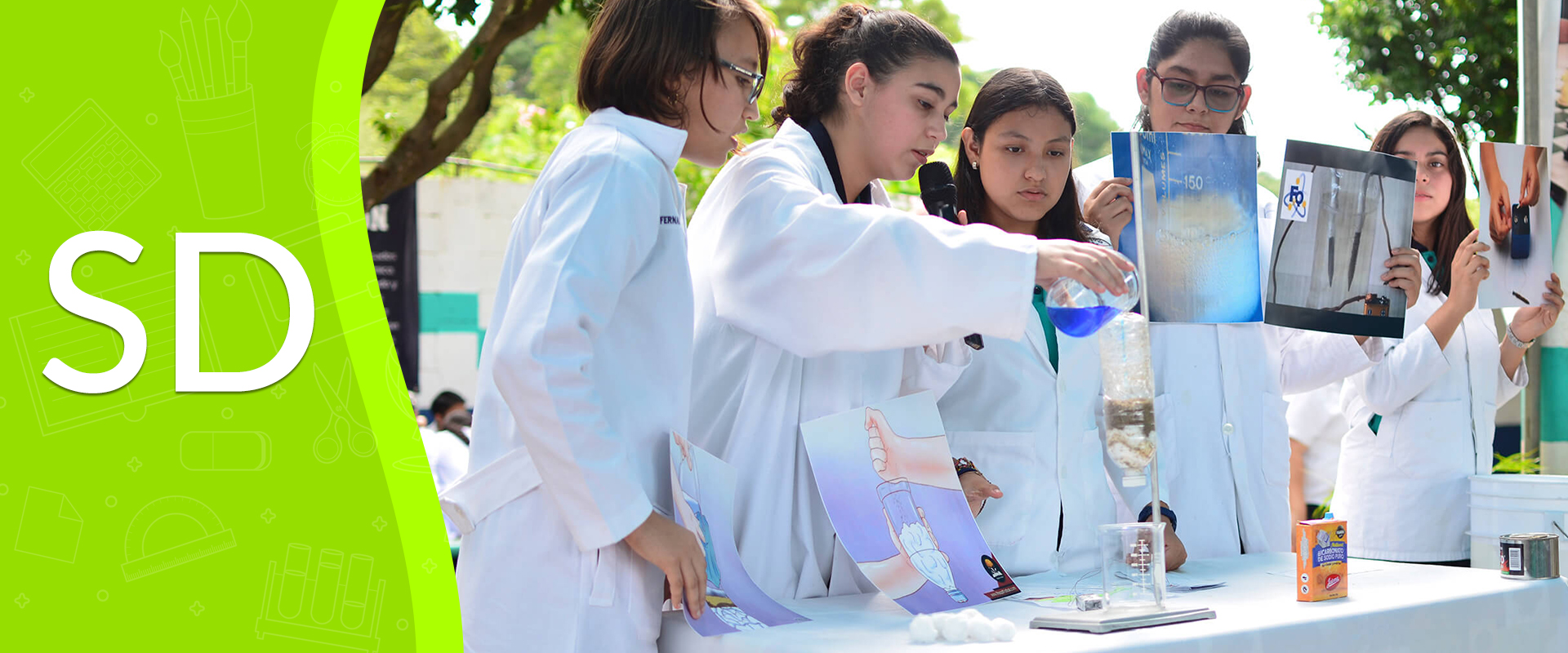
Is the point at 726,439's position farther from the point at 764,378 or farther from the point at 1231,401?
the point at 1231,401

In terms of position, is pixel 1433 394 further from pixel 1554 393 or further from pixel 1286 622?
pixel 1286 622

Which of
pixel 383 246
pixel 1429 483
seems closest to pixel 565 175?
pixel 1429 483

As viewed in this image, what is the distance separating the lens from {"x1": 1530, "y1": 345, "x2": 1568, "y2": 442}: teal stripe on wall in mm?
3846

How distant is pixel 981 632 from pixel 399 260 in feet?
27.6

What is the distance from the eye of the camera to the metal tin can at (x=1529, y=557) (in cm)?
216

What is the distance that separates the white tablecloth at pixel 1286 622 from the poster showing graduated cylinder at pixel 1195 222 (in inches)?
20.5

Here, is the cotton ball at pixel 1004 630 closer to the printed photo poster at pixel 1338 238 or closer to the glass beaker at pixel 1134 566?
the glass beaker at pixel 1134 566

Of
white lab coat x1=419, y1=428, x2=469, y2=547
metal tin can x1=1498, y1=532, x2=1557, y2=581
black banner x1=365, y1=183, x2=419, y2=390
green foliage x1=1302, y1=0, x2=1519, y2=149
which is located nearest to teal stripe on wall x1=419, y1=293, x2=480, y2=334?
black banner x1=365, y1=183, x2=419, y2=390

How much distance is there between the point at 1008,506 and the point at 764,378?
0.66m

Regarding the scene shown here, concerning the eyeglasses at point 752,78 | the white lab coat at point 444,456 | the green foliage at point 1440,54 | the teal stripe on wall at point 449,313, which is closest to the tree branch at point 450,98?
the white lab coat at point 444,456

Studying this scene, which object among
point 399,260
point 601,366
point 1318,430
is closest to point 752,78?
point 601,366

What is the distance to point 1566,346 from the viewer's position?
380 cm

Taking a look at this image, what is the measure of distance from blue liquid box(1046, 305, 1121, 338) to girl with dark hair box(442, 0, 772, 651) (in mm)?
564

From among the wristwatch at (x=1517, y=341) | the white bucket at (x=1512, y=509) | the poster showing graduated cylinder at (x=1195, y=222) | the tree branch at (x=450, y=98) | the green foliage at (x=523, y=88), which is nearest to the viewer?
the poster showing graduated cylinder at (x=1195, y=222)
